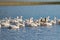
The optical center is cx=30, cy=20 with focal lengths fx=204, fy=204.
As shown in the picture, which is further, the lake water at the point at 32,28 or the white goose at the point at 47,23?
the white goose at the point at 47,23

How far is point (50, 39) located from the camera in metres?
1.89

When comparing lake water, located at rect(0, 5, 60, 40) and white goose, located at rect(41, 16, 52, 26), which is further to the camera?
white goose, located at rect(41, 16, 52, 26)

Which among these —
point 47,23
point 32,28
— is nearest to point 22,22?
point 32,28

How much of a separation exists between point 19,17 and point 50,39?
476 mm

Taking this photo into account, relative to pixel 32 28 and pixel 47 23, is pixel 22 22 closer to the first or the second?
pixel 32 28

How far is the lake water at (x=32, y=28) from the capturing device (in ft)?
6.41

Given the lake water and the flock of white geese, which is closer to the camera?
the lake water

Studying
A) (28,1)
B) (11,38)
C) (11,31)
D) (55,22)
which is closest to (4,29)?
(11,31)

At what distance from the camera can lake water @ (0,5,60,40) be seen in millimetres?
1953

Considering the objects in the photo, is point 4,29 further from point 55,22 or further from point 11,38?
point 55,22

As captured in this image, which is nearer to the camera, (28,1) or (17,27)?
(28,1)

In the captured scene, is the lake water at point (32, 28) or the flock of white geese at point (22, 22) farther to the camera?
the flock of white geese at point (22, 22)

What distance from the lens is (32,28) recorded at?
2180 millimetres

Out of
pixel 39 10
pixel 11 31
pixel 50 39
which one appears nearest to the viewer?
pixel 50 39
